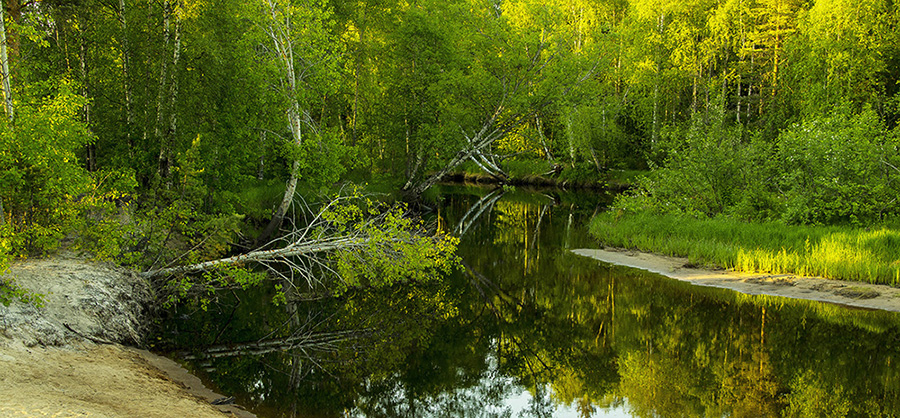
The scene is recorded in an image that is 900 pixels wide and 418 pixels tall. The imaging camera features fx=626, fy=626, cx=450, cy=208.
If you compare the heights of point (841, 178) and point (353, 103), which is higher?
point (353, 103)

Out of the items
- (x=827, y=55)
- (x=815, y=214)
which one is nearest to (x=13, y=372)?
(x=815, y=214)

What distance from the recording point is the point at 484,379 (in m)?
10.6

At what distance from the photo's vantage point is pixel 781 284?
51.3 feet

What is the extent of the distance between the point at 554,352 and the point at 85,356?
778 cm

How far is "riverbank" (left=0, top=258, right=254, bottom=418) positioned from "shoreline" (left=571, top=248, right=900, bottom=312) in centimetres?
1256

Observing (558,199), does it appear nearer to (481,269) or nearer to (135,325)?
(481,269)

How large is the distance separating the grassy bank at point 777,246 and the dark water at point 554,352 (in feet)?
7.45

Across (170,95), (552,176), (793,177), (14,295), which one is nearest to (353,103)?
(170,95)

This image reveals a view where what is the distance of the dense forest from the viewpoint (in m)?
11.6

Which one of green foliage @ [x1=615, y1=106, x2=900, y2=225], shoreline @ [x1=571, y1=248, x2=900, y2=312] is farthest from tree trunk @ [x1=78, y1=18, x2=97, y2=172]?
green foliage @ [x1=615, y1=106, x2=900, y2=225]

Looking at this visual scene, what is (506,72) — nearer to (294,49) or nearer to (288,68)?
(294,49)

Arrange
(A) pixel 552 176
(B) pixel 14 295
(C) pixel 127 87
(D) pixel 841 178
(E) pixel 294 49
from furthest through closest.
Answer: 1. (A) pixel 552 176
2. (C) pixel 127 87
3. (E) pixel 294 49
4. (D) pixel 841 178
5. (B) pixel 14 295

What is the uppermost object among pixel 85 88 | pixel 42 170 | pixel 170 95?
pixel 85 88

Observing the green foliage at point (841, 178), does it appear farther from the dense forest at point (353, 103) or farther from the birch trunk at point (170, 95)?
the birch trunk at point (170, 95)
